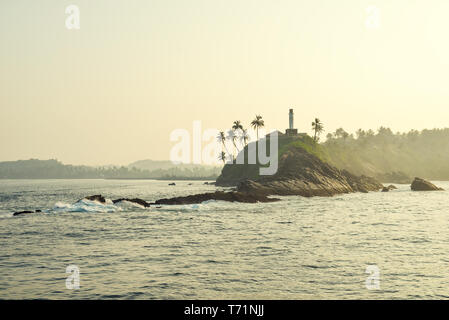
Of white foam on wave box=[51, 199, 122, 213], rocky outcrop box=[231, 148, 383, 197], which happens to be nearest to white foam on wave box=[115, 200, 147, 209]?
white foam on wave box=[51, 199, 122, 213]

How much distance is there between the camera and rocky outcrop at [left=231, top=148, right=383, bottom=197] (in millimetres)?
96225

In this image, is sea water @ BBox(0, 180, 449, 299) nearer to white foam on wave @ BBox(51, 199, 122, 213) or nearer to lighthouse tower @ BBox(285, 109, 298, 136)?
white foam on wave @ BBox(51, 199, 122, 213)

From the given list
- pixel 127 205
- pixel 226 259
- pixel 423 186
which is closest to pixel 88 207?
pixel 127 205

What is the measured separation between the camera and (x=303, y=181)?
10488cm

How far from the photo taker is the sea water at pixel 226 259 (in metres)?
18.4

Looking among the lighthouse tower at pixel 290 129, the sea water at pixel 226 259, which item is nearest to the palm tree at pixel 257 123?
the lighthouse tower at pixel 290 129

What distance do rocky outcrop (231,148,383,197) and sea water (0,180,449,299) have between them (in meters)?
47.2

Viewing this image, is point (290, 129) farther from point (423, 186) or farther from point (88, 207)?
point (88, 207)

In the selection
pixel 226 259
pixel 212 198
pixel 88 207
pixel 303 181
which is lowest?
pixel 88 207

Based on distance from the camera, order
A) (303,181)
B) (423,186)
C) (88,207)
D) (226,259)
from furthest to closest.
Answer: (423,186), (303,181), (88,207), (226,259)

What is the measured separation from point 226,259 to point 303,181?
8193cm

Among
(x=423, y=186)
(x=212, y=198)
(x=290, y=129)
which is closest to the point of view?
(x=212, y=198)

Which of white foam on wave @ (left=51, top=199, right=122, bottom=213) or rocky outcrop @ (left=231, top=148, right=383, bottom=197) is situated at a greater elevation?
rocky outcrop @ (left=231, top=148, right=383, bottom=197)

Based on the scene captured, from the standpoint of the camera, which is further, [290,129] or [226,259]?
[290,129]
